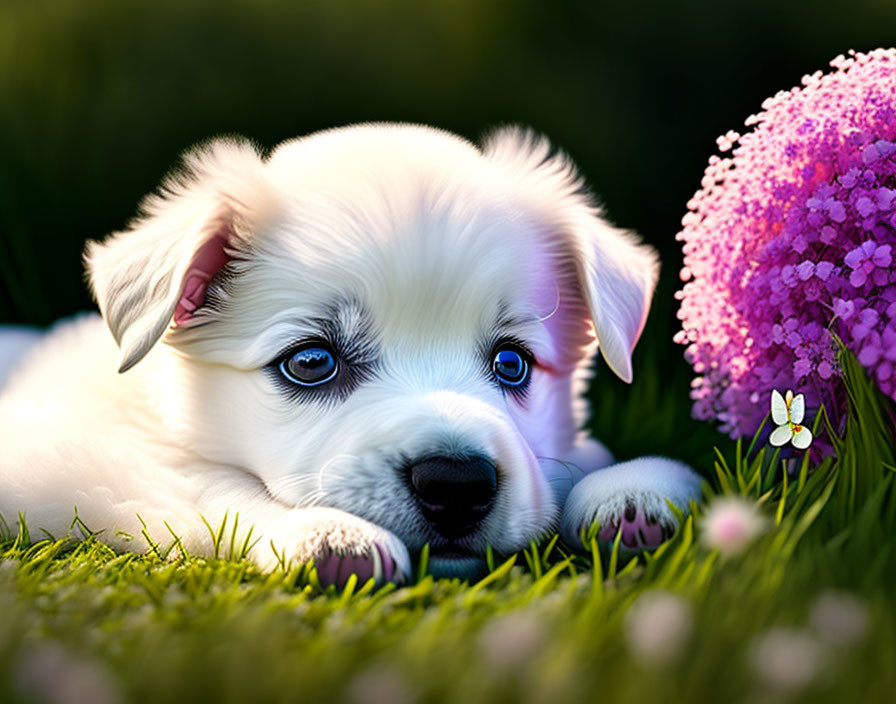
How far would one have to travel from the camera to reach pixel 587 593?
230 cm

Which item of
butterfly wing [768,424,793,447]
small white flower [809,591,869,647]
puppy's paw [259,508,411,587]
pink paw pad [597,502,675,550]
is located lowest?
puppy's paw [259,508,411,587]

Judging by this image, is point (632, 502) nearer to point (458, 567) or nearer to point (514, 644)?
point (458, 567)

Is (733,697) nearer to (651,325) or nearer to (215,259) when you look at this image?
(215,259)

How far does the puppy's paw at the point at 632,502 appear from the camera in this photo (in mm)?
2760

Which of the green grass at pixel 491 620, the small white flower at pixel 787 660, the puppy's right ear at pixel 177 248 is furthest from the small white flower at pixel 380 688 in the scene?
the puppy's right ear at pixel 177 248

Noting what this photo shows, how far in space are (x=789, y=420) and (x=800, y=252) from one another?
0.51 meters

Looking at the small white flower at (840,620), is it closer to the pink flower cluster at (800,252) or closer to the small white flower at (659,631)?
the small white flower at (659,631)

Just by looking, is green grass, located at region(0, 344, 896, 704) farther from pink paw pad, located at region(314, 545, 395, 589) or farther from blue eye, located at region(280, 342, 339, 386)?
blue eye, located at region(280, 342, 339, 386)

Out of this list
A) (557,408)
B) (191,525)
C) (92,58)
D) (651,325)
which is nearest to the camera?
(191,525)

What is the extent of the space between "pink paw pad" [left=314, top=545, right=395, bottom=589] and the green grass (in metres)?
0.04

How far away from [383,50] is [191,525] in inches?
145

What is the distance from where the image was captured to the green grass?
1592 mm

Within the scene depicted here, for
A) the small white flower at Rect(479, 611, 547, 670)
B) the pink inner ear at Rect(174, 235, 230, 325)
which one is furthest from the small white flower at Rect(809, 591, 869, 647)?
the pink inner ear at Rect(174, 235, 230, 325)

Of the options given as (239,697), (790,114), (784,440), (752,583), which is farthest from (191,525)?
(790,114)
